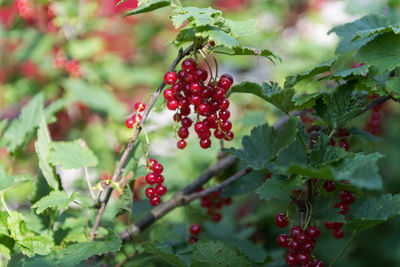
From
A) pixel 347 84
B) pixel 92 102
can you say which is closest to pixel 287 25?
pixel 92 102

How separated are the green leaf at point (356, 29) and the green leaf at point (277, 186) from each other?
43 cm

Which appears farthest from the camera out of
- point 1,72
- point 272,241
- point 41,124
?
point 1,72

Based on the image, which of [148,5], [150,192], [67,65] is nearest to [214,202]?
[150,192]

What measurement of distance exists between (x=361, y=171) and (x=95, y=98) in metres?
1.57

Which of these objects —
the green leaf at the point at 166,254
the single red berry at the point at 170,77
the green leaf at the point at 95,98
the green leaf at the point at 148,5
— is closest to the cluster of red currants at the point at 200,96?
the single red berry at the point at 170,77

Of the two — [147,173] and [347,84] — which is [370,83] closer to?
[347,84]

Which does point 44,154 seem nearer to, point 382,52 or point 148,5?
point 148,5

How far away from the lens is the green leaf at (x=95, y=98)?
6.38 feet

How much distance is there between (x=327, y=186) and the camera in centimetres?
83

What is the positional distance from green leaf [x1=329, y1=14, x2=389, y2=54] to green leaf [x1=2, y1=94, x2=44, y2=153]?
0.83 meters

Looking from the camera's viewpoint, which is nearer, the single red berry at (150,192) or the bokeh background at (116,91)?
the single red berry at (150,192)

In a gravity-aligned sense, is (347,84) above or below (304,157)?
above

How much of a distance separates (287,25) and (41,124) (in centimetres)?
228

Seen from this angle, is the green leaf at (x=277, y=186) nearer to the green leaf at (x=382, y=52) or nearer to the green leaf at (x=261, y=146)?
the green leaf at (x=261, y=146)
